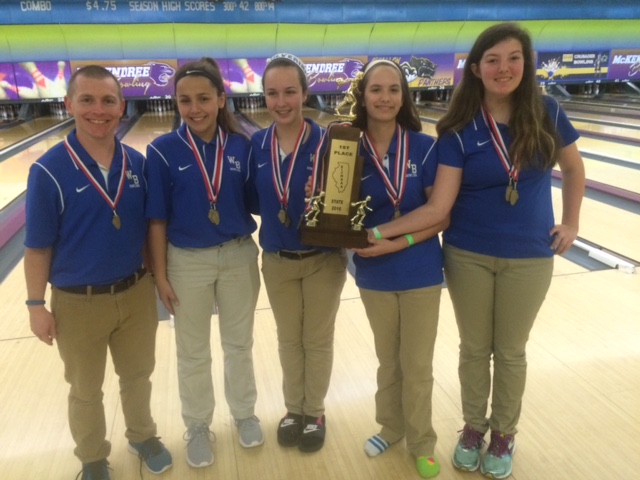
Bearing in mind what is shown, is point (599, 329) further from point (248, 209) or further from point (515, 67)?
point (248, 209)

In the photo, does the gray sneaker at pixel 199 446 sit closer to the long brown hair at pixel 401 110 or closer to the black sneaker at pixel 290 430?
the black sneaker at pixel 290 430

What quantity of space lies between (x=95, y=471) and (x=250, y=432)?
0.48m

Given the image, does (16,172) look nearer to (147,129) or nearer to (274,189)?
(147,129)

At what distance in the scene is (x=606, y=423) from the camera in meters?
1.75

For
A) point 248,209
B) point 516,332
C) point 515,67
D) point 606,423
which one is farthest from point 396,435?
point 515,67

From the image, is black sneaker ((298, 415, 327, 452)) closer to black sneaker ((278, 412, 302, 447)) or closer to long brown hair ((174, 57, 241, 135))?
black sneaker ((278, 412, 302, 447))

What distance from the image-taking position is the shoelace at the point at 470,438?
5.28ft

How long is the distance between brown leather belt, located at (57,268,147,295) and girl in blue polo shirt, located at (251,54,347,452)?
384mm

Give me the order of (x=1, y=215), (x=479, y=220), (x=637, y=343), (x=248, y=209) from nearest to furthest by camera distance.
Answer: (x=479, y=220)
(x=248, y=209)
(x=637, y=343)
(x=1, y=215)

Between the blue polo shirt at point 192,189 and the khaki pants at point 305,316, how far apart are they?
18 centimetres

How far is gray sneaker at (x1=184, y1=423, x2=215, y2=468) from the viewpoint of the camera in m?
1.63

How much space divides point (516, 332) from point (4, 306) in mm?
2465

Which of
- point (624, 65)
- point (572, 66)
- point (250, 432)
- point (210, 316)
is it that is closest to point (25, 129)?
point (210, 316)

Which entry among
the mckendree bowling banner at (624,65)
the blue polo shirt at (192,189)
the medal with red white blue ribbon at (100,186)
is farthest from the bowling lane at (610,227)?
the mckendree bowling banner at (624,65)
